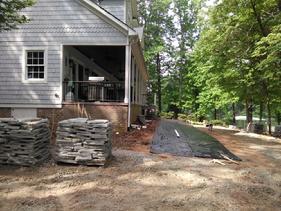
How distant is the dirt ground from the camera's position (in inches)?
219

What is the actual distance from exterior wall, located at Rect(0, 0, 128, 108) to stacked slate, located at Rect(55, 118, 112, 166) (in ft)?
20.0

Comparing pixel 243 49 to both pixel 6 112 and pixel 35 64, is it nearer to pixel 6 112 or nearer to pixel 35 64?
pixel 35 64

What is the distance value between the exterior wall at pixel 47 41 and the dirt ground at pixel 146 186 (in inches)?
248

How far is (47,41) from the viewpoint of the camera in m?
14.0

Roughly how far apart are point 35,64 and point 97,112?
344cm

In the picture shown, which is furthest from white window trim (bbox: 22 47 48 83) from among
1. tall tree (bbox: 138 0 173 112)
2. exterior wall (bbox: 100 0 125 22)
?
tall tree (bbox: 138 0 173 112)

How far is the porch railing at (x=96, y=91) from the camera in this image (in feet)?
45.8

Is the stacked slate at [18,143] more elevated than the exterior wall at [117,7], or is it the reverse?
the exterior wall at [117,7]

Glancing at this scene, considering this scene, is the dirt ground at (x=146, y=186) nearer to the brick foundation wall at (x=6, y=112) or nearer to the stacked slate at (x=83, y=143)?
the stacked slate at (x=83, y=143)

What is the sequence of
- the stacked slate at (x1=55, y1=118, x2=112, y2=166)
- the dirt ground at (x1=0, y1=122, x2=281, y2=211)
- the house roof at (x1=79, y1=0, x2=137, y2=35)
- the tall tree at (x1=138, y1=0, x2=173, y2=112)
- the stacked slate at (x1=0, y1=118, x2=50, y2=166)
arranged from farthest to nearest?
the tall tree at (x1=138, y1=0, x2=173, y2=112), the house roof at (x1=79, y1=0, x2=137, y2=35), the stacked slate at (x1=55, y1=118, x2=112, y2=166), the stacked slate at (x1=0, y1=118, x2=50, y2=166), the dirt ground at (x1=0, y1=122, x2=281, y2=211)

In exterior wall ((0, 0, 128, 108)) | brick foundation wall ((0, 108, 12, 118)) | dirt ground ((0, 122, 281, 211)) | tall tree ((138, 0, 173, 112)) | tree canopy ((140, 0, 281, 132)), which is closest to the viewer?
dirt ground ((0, 122, 281, 211))

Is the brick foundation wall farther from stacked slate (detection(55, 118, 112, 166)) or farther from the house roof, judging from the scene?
stacked slate (detection(55, 118, 112, 166))

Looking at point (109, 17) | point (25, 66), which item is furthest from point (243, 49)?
point (25, 66)

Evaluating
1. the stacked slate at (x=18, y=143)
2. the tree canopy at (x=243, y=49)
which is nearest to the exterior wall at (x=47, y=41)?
the stacked slate at (x=18, y=143)
